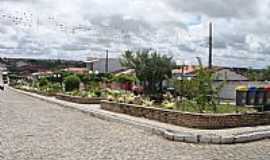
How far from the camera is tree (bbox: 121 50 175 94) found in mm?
46469

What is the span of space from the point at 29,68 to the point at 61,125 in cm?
12897

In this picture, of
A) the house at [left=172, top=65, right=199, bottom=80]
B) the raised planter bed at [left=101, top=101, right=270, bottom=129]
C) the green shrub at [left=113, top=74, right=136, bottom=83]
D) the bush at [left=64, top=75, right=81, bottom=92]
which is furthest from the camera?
the green shrub at [left=113, top=74, right=136, bottom=83]

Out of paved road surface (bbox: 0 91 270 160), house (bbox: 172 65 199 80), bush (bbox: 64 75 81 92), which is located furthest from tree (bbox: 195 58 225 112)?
bush (bbox: 64 75 81 92)

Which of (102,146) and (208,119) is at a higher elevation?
(208,119)

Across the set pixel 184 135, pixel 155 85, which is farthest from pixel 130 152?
pixel 155 85

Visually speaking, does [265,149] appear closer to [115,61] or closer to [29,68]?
[115,61]

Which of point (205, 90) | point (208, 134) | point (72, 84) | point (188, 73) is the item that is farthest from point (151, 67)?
point (208, 134)

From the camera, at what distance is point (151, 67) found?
4725cm

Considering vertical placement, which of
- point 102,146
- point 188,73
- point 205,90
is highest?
point 205,90

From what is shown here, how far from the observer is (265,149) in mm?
12789

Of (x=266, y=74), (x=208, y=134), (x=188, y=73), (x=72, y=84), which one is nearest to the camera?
(x=208, y=134)

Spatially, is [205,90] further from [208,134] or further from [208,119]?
[208,134]

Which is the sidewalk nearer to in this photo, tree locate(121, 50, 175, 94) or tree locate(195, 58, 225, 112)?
tree locate(195, 58, 225, 112)

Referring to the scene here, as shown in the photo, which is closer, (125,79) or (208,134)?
(208,134)
